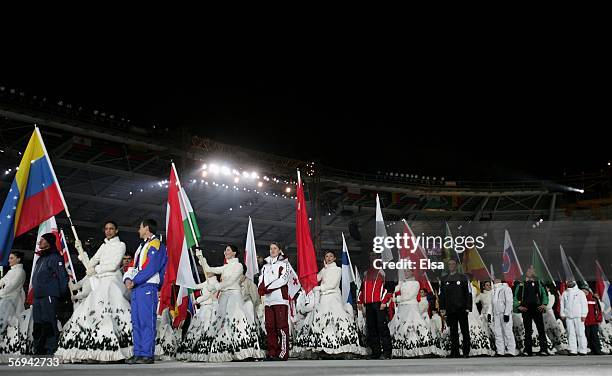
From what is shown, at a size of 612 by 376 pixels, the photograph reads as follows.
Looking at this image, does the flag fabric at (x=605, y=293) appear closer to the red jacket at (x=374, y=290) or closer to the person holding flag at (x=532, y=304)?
the person holding flag at (x=532, y=304)

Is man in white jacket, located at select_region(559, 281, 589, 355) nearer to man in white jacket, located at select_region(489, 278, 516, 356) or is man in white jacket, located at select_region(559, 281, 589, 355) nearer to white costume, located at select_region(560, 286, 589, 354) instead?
white costume, located at select_region(560, 286, 589, 354)

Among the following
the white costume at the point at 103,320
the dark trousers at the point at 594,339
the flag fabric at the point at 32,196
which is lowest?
the dark trousers at the point at 594,339

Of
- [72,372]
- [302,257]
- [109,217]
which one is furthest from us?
[109,217]

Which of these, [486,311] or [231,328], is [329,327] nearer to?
[231,328]

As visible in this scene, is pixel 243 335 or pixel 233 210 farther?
pixel 233 210

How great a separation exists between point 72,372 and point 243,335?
3.62 m

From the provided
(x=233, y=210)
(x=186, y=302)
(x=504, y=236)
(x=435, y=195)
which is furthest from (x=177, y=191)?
(x=435, y=195)

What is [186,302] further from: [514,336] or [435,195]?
[435,195]

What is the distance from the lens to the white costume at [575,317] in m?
12.9

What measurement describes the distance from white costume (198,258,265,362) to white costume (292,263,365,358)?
1290 mm

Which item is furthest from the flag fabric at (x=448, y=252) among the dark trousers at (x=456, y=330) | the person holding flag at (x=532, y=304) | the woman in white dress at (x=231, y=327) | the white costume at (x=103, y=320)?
the white costume at (x=103, y=320)

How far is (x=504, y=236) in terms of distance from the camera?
12133mm

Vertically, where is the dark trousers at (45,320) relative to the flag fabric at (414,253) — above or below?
below

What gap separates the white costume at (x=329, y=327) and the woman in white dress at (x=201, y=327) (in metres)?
1.65
